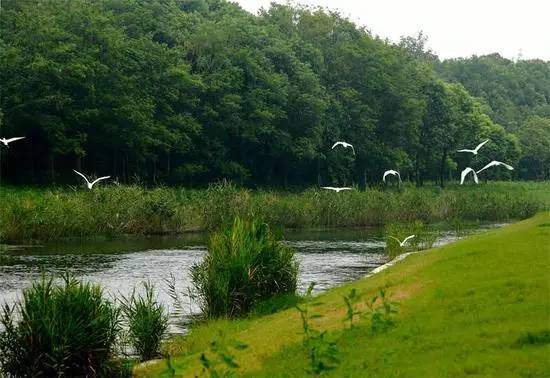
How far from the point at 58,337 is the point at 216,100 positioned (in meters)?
60.5

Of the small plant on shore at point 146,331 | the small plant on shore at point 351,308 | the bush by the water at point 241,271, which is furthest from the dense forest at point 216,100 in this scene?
the small plant on shore at point 351,308

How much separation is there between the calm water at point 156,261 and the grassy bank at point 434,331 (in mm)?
4657

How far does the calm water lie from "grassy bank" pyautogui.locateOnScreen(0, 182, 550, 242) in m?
1.32

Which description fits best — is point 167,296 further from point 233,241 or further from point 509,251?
point 509,251

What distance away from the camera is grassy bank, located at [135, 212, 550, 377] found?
9953 mm

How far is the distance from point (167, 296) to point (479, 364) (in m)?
14.7

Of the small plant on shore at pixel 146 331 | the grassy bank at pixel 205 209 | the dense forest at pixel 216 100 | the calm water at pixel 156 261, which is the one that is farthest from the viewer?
the dense forest at pixel 216 100

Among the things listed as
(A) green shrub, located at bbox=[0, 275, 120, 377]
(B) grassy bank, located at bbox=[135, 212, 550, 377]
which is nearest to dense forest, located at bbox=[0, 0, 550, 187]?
(B) grassy bank, located at bbox=[135, 212, 550, 377]

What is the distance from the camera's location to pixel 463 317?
11.8m

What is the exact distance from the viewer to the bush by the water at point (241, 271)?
18641 millimetres

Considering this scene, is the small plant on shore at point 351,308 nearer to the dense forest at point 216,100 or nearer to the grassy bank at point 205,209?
the grassy bank at point 205,209

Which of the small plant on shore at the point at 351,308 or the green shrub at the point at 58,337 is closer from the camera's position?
the small plant on shore at the point at 351,308

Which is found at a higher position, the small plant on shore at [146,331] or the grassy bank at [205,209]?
the grassy bank at [205,209]

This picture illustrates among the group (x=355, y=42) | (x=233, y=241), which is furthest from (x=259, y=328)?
(x=355, y=42)
